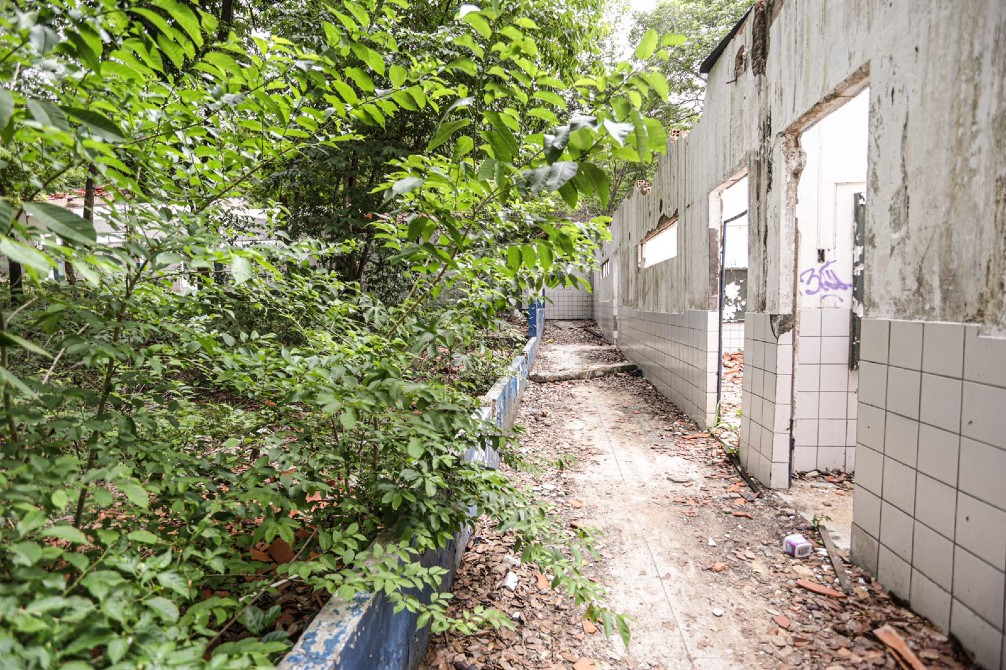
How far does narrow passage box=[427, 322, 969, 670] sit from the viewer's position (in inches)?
86.7

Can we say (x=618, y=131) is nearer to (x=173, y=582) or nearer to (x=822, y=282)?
(x=173, y=582)

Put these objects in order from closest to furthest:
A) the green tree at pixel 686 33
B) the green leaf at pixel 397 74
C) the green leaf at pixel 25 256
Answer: the green leaf at pixel 25 256 < the green leaf at pixel 397 74 < the green tree at pixel 686 33

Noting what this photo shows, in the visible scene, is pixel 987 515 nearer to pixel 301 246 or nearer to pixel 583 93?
pixel 583 93

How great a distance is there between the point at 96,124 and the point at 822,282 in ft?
14.8

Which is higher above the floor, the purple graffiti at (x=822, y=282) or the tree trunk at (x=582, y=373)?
the purple graffiti at (x=822, y=282)

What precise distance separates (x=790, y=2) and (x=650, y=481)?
3.85 metres

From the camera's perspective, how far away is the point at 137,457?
1.57m

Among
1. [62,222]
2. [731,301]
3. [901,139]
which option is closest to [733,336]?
[731,301]

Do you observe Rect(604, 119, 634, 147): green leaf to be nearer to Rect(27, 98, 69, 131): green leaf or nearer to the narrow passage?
Rect(27, 98, 69, 131): green leaf

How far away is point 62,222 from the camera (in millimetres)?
916

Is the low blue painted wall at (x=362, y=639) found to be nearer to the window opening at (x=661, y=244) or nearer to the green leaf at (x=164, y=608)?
the green leaf at (x=164, y=608)

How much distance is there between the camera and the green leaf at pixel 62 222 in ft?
2.87

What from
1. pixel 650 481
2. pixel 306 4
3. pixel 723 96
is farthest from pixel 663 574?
pixel 306 4

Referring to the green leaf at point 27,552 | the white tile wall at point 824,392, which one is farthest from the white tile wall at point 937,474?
the green leaf at point 27,552
